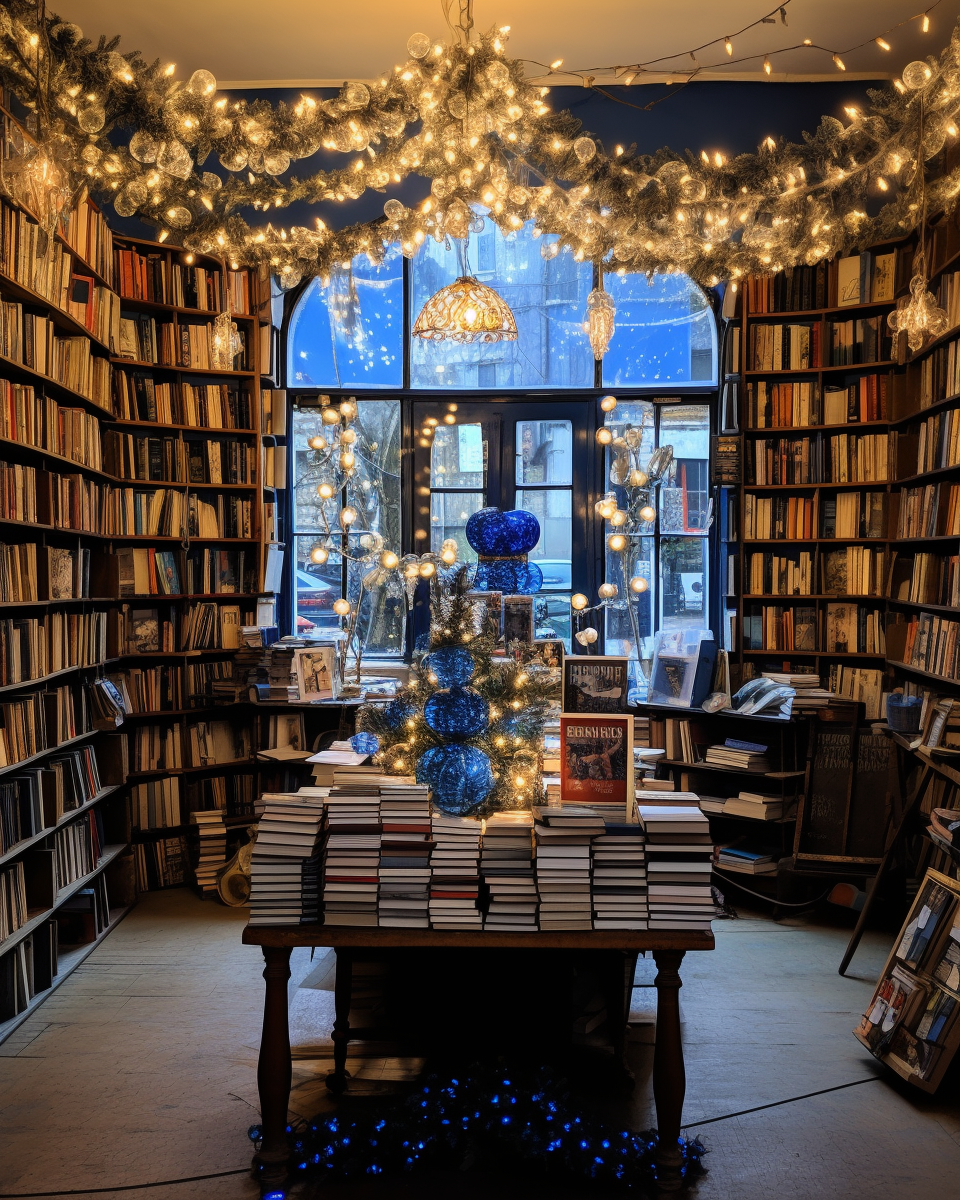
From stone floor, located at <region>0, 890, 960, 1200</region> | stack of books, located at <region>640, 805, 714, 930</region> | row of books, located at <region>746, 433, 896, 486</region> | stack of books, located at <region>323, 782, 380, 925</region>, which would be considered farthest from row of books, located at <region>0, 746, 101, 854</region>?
row of books, located at <region>746, 433, 896, 486</region>

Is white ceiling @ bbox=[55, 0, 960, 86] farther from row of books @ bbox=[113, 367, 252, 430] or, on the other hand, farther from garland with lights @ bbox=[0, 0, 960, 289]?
row of books @ bbox=[113, 367, 252, 430]

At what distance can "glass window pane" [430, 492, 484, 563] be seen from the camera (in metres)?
6.84

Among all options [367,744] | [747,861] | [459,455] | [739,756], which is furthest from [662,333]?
[367,744]

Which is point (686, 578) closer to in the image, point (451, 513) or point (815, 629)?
point (815, 629)

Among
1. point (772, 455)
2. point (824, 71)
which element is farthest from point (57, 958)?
point (824, 71)

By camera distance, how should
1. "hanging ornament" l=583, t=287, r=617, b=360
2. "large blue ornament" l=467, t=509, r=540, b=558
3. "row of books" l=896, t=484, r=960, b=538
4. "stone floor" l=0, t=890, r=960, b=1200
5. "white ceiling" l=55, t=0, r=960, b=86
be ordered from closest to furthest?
"stone floor" l=0, t=890, r=960, b=1200 → "hanging ornament" l=583, t=287, r=617, b=360 → "large blue ornament" l=467, t=509, r=540, b=558 → "row of books" l=896, t=484, r=960, b=538 → "white ceiling" l=55, t=0, r=960, b=86

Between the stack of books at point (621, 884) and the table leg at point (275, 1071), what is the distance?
869 mm

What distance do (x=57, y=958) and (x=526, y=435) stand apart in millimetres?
4040

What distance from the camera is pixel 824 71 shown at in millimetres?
6215

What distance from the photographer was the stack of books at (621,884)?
2887 millimetres

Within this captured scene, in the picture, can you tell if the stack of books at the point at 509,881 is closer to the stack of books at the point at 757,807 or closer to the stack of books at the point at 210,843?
the stack of books at the point at 757,807

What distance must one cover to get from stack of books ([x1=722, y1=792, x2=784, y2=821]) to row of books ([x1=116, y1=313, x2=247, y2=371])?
3695mm

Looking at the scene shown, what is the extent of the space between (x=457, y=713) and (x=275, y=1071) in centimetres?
109

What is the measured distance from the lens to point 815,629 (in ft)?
20.0
